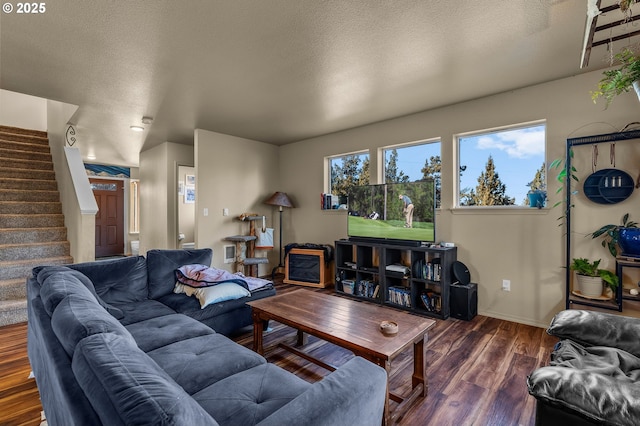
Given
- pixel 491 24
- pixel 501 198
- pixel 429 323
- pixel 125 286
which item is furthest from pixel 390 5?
pixel 125 286

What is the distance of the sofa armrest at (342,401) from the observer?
0.86 m

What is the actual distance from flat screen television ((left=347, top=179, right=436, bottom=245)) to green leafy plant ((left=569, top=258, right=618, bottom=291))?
1.31 metres

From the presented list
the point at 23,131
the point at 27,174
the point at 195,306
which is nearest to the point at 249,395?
the point at 195,306

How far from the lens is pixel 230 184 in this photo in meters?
5.04

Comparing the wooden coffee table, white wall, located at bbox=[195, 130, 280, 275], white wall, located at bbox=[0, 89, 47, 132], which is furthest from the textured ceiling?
white wall, located at bbox=[0, 89, 47, 132]

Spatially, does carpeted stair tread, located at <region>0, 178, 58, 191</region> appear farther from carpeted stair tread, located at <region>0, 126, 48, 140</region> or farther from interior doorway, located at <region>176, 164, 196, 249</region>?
interior doorway, located at <region>176, 164, 196, 249</region>

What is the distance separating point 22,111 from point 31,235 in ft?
10.6

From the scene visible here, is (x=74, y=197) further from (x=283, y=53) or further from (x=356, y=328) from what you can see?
(x=356, y=328)

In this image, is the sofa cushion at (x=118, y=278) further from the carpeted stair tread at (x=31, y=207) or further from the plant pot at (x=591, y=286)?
the plant pot at (x=591, y=286)

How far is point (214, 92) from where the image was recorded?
10.7 feet

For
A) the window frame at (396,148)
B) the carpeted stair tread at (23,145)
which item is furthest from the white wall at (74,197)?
the window frame at (396,148)

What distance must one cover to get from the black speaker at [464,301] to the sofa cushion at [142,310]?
2884 millimetres

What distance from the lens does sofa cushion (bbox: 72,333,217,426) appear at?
666mm

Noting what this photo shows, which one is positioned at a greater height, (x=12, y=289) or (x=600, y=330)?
(x=600, y=330)
